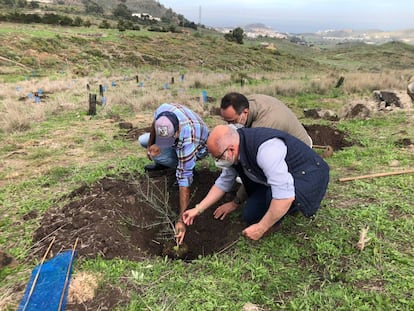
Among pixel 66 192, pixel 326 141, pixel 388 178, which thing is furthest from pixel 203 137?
pixel 326 141

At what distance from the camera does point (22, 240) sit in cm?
288

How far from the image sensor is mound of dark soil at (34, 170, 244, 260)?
2.72 metres

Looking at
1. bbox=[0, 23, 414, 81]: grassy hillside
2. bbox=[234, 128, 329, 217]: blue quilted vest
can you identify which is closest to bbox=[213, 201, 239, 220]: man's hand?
bbox=[234, 128, 329, 217]: blue quilted vest

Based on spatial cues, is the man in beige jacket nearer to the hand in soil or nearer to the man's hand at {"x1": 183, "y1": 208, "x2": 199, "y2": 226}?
the man's hand at {"x1": 183, "y1": 208, "x2": 199, "y2": 226}

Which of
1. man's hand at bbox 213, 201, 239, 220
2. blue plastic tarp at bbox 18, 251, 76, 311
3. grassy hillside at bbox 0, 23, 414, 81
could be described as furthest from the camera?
grassy hillside at bbox 0, 23, 414, 81

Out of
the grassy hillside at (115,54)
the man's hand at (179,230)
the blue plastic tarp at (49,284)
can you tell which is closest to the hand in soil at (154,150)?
the man's hand at (179,230)

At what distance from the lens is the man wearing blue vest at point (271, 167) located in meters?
2.20

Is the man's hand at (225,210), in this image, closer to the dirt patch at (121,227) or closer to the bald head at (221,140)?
the dirt patch at (121,227)

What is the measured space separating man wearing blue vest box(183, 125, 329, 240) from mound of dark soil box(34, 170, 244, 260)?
0.49 metres

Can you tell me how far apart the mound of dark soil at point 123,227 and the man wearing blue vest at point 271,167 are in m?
0.49

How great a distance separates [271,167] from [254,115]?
1.31 meters

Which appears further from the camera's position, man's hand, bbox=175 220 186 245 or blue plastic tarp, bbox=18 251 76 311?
man's hand, bbox=175 220 186 245

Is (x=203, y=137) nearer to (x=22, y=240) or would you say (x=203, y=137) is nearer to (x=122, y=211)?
(x=122, y=211)

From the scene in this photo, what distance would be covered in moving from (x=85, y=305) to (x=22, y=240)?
114 centimetres
